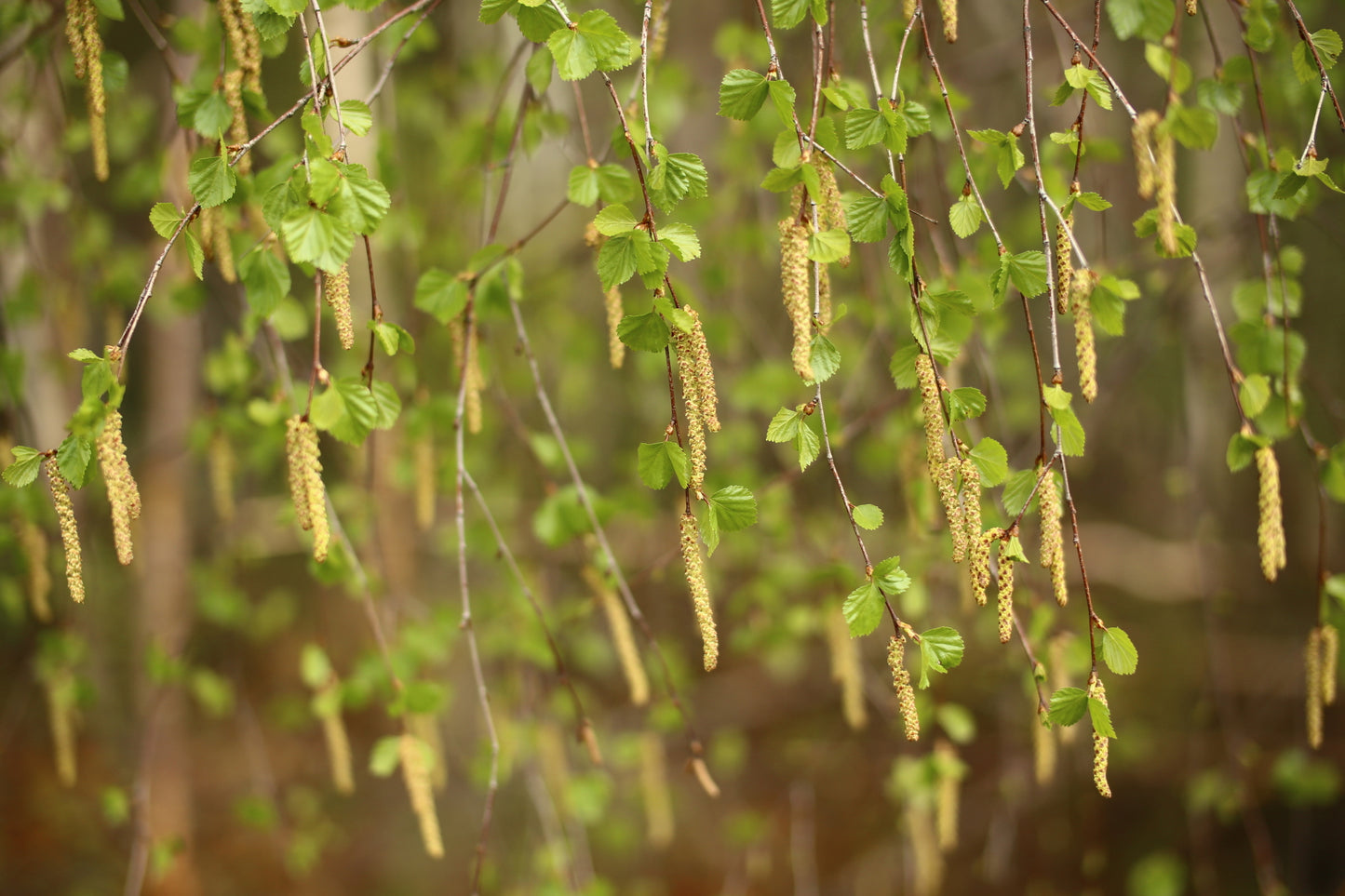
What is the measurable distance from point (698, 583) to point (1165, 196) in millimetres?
693

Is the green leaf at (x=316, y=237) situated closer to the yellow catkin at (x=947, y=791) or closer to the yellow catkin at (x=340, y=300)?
the yellow catkin at (x=340, y=300)

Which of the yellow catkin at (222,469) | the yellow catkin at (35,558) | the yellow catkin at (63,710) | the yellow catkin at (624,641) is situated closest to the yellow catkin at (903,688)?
the yellow catkin at (624,641)

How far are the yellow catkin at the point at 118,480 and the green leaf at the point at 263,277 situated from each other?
197 millimetres

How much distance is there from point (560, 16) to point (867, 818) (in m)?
3.27

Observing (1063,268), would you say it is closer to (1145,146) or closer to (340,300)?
(1145,146)

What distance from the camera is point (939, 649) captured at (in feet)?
3.07

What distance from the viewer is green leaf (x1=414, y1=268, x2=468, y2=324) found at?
115 cm

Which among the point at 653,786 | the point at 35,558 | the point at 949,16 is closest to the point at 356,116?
the point at 949,16

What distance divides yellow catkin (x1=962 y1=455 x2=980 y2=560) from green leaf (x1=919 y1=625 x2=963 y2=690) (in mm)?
121

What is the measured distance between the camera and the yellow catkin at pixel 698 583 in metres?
0.87

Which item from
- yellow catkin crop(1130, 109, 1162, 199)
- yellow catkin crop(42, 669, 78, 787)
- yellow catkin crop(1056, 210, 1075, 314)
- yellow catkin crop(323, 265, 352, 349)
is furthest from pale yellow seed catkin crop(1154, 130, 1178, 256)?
yellow catkin crop(42, 669, 78, 787)

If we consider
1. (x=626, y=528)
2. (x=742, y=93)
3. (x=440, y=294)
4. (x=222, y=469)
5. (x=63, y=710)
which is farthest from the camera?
(x=626, y=528)

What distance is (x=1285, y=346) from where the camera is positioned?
1092 mm

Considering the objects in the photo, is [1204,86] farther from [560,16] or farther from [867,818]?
[867,818]
